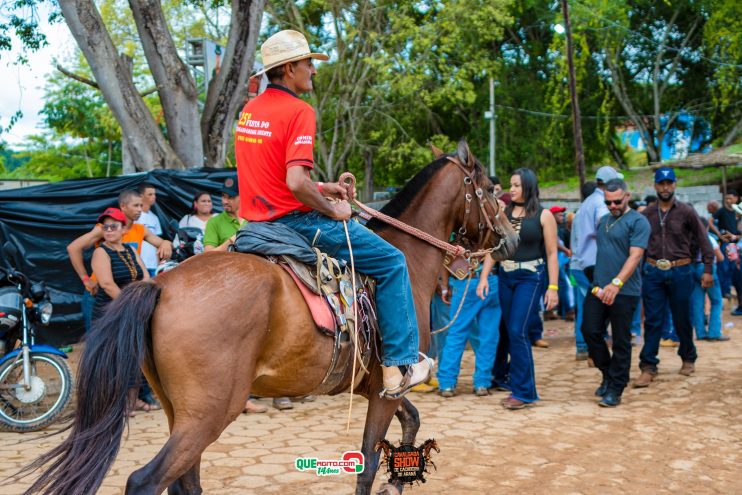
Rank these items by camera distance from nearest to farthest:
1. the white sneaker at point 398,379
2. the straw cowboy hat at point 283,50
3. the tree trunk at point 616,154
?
the straw cowboy hat at point 283,50, the white sneaker at point 398,379, the tree trunk at point 616,154

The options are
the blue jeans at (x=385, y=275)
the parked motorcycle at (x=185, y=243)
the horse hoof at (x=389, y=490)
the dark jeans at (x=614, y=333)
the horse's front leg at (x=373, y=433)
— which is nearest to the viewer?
the blue jeans at (x=385, y=275)

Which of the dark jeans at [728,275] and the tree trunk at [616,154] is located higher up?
the tree trunk at [616,154]

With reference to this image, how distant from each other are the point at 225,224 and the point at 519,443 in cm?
394

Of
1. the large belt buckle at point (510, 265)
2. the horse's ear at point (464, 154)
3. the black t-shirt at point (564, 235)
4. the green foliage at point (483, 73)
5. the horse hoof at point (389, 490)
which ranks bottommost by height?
the horse hoof at point (389, 490)

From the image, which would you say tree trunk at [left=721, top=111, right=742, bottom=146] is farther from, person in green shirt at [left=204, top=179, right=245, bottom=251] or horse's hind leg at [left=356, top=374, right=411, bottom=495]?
horse's hind leg at [left=356, top=374, right=411, bottom=495]

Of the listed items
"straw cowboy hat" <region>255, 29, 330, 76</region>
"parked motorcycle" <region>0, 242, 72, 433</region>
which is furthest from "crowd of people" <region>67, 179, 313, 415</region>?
"straw cowboy hat" <region>255, 29, 330, 76</region>

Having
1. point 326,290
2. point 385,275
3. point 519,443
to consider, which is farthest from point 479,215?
point 519,443

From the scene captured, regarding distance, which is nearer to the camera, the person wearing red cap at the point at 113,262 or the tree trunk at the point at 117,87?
the person wearing red cap at the point at 113,262

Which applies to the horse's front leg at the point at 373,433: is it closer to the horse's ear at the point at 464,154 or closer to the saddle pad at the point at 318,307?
the saddle pad at the point at 318,307

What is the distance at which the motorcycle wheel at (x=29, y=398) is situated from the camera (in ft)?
22.3

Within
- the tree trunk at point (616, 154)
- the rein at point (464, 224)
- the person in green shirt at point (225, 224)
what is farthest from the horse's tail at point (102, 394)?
the tree trunk at point (616, 154)

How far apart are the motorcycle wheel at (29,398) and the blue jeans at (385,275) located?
401 centimetres

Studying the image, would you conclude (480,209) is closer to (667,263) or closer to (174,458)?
(174,458)

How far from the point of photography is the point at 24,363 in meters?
6.85
